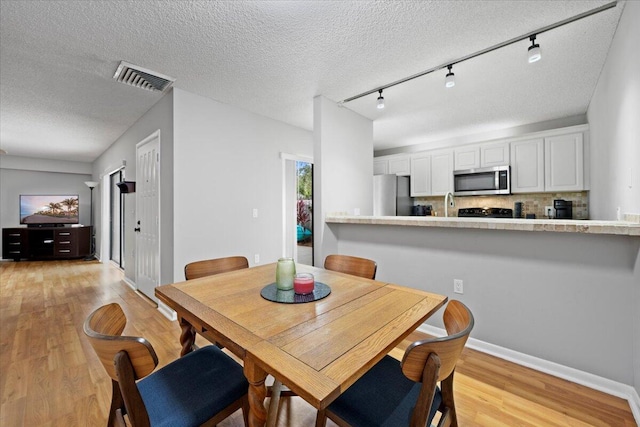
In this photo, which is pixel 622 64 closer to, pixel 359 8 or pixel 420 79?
pixel 420 79

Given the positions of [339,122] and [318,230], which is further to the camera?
[339,122]

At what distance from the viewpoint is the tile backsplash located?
3738 mm

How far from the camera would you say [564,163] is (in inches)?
143

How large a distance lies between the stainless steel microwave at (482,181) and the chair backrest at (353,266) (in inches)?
127

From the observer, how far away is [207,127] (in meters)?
3.16

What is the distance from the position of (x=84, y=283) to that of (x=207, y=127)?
11.5 feet

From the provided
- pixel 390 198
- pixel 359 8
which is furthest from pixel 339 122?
pixel 390 198

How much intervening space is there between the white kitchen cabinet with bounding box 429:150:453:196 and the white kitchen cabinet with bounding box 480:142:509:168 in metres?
0.47

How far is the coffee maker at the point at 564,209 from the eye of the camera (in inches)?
148

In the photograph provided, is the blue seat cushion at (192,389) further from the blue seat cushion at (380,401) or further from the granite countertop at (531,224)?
the granite countertop at (531,224)

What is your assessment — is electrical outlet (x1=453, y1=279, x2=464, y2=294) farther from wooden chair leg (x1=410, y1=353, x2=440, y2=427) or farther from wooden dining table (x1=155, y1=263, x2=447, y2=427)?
wooden chair leg (x1=410, y1=353, x2=440, y2=427)

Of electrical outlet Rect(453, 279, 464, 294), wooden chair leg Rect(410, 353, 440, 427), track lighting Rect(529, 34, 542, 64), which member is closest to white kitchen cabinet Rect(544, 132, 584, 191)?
track lighting Rect(529, 34, 542, 64)

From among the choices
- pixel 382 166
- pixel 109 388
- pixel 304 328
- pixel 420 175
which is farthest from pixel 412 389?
pixel 382 166

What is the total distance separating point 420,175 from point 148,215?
4.33 m
